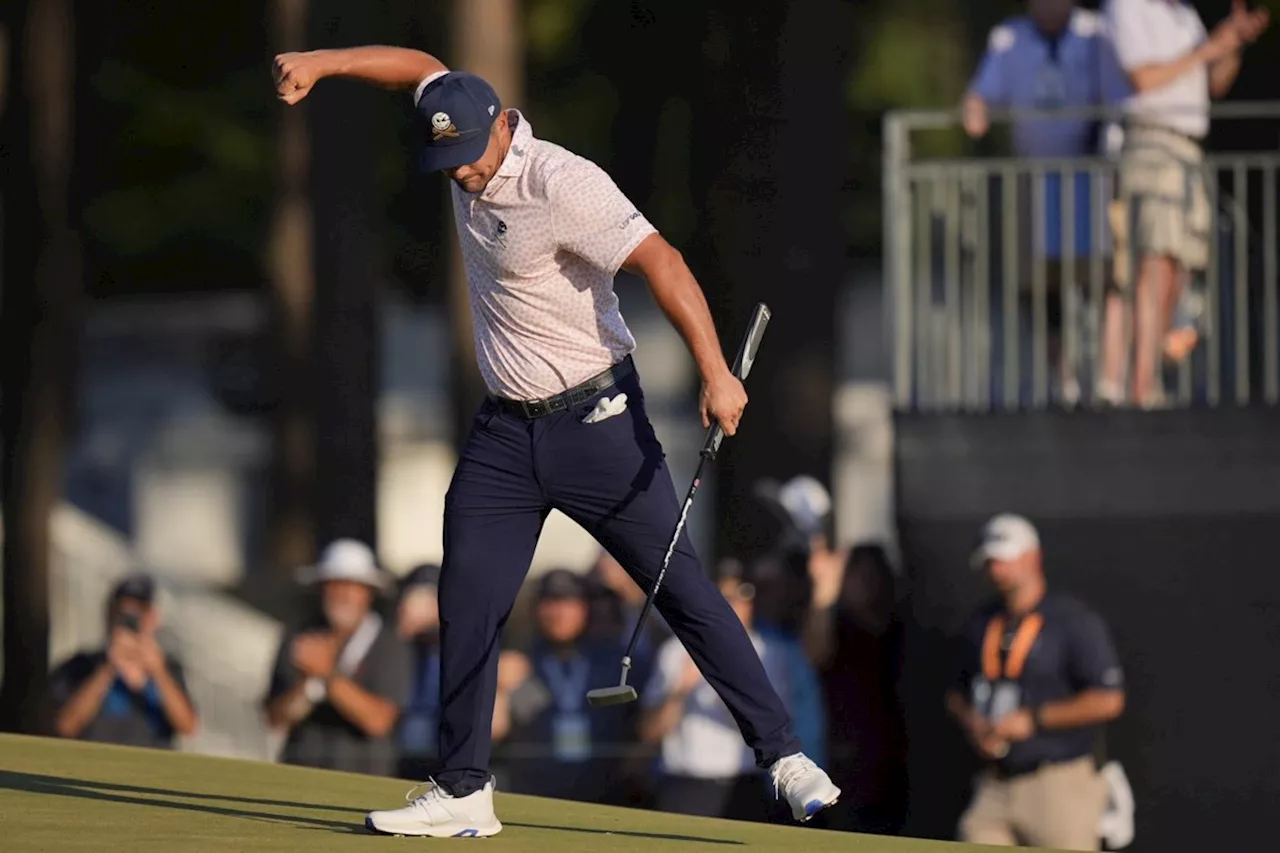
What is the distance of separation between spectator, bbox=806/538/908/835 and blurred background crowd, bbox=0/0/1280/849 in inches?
0.6

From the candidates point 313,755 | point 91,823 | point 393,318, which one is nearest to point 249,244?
point 393,318

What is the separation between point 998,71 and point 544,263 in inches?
221

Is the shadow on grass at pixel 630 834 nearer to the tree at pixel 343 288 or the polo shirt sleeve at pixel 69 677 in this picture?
the polo shirt sleeve at pixel 69 677

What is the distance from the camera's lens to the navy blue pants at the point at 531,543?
674cm

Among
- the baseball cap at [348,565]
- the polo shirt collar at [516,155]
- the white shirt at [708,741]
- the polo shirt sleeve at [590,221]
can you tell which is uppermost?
the polo shirt collar at [516,155]

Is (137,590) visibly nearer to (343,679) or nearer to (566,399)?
(343,679)

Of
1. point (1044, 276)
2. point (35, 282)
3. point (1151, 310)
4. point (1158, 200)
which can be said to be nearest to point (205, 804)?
point (1151, 310)

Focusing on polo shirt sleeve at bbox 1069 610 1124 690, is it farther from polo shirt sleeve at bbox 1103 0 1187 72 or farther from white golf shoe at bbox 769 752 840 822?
white golf shoe at bbox 769 752 840 822

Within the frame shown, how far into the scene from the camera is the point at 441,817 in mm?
6766

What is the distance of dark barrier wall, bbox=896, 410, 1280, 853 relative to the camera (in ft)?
36.9

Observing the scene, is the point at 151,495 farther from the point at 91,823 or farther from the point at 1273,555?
the point at 91,823

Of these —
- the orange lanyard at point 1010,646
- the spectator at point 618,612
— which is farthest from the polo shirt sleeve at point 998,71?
the spectator at point 618,612

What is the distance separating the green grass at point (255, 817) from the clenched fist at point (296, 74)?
184cm

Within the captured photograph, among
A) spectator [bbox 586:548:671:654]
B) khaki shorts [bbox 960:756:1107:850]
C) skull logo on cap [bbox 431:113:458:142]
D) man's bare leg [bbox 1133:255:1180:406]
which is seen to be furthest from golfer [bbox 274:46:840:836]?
man's bare leg [bbox 1133:255:1180:406]
